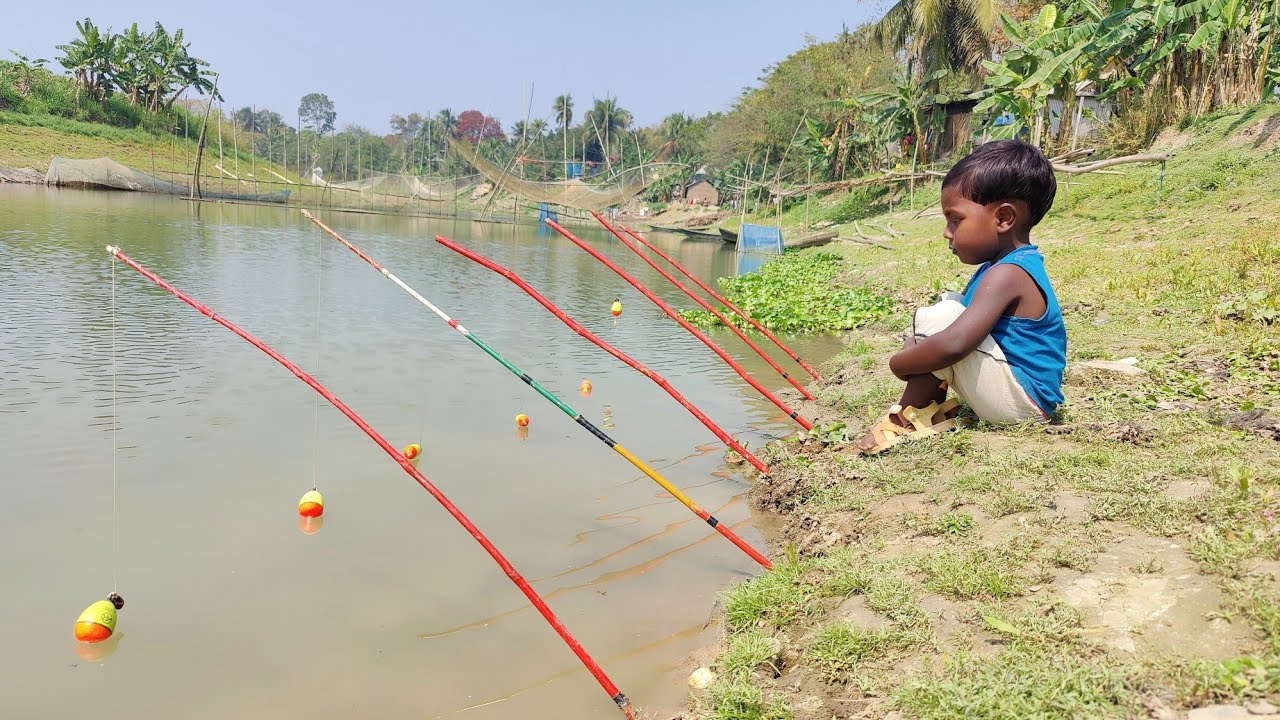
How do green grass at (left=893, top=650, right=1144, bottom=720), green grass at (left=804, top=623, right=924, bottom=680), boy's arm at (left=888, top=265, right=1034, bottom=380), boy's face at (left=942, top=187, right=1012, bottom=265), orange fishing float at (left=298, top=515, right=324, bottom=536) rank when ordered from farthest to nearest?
1. orange fishing float at (left=298, top=515, right=324, bottom=536)
2. boy's face at (left=942, top=187, right=1012, bottom=265)
3. boy's arm at (left=888, top=265, right=1034, bottom=380)
4. green grass at (left=804, top=623, right=924, bottom=680)
5. green grass at (left=893, top=650, right=1144, bottom=720)

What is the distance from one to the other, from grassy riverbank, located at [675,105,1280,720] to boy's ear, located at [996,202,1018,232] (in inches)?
37.9

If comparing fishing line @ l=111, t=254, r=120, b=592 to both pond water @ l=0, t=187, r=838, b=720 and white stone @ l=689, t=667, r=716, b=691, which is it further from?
white stone @ l=689, t=667, r=716, b=691

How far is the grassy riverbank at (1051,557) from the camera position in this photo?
2143mm

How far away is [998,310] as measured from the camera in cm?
353

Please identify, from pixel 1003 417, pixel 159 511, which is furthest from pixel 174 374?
pixel 1003 417

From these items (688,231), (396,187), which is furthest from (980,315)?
(396,187)

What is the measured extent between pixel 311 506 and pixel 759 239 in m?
20.9

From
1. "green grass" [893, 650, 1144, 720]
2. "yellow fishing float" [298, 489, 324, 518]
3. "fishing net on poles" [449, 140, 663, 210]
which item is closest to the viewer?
"green grass" [893, 650, 1144, 720]

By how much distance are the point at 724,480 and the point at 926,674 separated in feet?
11.5

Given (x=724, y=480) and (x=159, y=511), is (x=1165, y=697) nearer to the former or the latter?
(x=724, y=480)

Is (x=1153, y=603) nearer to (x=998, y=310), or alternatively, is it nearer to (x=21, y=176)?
(x=998, y=310)

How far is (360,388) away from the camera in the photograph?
796 cm

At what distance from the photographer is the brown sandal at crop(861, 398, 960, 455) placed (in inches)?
164

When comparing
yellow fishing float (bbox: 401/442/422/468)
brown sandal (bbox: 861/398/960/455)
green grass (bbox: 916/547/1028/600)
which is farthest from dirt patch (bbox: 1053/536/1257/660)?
yellow fishing float (bbox: 401/442/422/468)
